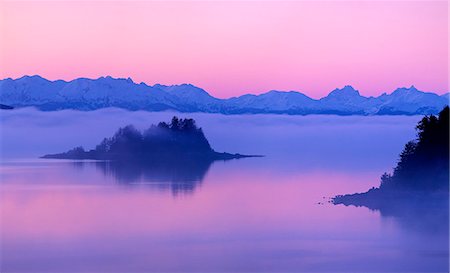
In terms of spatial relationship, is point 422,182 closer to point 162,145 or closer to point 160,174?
point 160,174

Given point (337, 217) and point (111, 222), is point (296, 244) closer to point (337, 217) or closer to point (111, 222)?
point (337, 217)

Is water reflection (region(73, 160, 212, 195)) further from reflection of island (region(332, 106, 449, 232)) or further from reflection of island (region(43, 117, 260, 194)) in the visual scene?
reflection of island (region(332, 106, 449, 232))

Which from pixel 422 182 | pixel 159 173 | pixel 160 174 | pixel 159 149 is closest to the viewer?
pixel 422 182

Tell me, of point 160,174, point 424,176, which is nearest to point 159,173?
point 160,174

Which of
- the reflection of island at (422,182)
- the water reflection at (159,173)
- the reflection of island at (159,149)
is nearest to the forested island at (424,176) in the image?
the reflection of island at (422,182)

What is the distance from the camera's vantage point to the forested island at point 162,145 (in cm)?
12338

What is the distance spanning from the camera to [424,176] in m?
Answer: 46.6

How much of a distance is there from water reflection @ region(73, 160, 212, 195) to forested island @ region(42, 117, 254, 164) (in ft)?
9.52

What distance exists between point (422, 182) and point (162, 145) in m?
83.0

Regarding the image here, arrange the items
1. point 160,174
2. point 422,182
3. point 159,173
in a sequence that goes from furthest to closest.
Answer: point 159,173, point 160,174, point 422,182

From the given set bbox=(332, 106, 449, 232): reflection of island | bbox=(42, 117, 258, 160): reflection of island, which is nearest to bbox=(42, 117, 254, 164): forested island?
bbox=(42, 117, 258, 160): reflection of island

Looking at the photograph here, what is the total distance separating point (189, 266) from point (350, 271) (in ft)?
21.2

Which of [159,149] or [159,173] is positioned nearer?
[159,173]

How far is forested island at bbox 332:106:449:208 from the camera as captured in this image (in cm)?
4550
